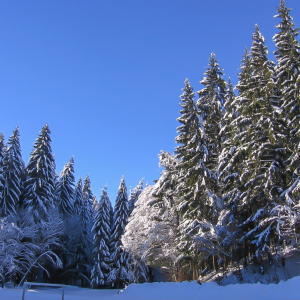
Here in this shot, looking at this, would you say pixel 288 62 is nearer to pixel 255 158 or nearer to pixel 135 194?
pixel 255 158

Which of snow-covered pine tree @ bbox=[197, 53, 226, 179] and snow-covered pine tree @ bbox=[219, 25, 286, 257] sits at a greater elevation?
snow-covered pine tree @ bbox=[197, 53, 226, 179]

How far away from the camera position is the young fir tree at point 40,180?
118 ft

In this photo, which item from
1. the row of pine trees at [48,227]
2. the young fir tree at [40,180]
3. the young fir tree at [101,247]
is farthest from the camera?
the young fir tree at [101,247]

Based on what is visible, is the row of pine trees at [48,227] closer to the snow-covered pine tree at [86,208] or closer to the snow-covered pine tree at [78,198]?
the snow-covered pine tree at [86,208]

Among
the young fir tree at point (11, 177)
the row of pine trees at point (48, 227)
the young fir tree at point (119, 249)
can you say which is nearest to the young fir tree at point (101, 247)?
the row of pine trees at point (48, 227)

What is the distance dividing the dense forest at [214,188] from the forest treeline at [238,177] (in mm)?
93

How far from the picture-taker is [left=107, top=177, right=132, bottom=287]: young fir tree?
129 ft

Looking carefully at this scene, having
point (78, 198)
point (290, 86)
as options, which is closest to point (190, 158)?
point (290, 86)

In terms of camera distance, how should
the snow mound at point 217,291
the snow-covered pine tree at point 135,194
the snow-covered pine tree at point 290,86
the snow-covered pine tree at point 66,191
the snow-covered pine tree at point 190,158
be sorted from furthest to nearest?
1. the snow-covered pine tree at point 135,194
2. the snow-covered pine tree at point 66,191
3. the snow-covered pine tree at point 190,158
4. the snow-covered pine tree at point 290,86
5. the snow mound at point 217,291

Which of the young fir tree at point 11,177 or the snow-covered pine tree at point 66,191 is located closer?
the young fir tree at point 11,177

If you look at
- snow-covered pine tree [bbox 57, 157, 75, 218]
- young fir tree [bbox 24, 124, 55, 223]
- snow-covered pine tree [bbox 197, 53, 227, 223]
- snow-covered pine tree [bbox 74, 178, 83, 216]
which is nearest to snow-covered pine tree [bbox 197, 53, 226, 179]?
snow-covered pine tree [bbox 197, 53, 227, 223]

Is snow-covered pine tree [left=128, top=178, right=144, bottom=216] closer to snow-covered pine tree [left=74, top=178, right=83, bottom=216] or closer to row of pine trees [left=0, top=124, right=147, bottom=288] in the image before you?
row of pine trees [left=0, top=124, right=147, bottom=288]

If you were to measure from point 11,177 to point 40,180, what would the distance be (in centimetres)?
349

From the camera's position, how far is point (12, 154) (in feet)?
120
